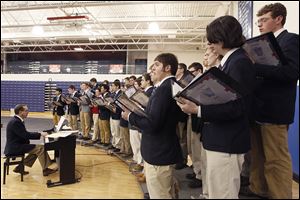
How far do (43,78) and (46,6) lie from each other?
406cm

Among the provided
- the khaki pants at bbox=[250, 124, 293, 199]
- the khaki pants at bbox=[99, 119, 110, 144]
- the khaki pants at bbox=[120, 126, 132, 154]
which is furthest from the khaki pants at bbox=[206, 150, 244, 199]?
the khaki pants at bbox=[99, 119, 110, 144]

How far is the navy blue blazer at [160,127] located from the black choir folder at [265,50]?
1.12 ft

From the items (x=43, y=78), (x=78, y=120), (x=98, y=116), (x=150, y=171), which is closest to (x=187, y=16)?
(x=98, y=116)

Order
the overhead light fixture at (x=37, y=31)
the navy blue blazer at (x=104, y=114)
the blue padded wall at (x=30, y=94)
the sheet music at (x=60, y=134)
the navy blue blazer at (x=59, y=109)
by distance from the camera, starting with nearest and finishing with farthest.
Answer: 1. the blue padded wall at (x=30, y=94)
2. the navy blue blazer at (x=59, y=109)
3. the sheet music at (x=60, y=134)
4. the navy blue blazer at (x=104, y=114)
5. the overhead light fixture at (x=37, y=31)

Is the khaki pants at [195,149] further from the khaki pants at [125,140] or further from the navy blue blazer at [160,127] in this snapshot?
the khaki pants at [125,140]

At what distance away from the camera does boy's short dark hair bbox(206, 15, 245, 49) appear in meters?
0.73

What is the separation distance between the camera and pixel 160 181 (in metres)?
1.02

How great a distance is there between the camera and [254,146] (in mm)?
1151

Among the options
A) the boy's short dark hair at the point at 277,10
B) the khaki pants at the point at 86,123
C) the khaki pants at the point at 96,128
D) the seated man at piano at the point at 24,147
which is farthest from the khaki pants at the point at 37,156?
the boy's short dark hair at the point at 277,10

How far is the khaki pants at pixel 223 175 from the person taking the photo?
729mm

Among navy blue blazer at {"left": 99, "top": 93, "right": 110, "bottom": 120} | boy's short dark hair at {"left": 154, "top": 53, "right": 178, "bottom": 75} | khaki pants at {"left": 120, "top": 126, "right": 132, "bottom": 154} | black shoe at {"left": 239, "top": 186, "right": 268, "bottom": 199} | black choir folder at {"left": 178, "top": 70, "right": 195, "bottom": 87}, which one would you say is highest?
boy's short dark hair at {"left": 154, "top": 53, "right": 178, "bottom": 75}

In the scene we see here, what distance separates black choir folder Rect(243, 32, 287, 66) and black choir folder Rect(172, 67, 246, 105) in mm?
224

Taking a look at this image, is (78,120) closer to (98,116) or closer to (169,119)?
(98,116)

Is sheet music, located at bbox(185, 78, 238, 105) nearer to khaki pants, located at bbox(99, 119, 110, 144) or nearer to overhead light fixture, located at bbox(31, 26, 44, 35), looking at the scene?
khaki pants, located at bbox(99, 119, 110, 144)
